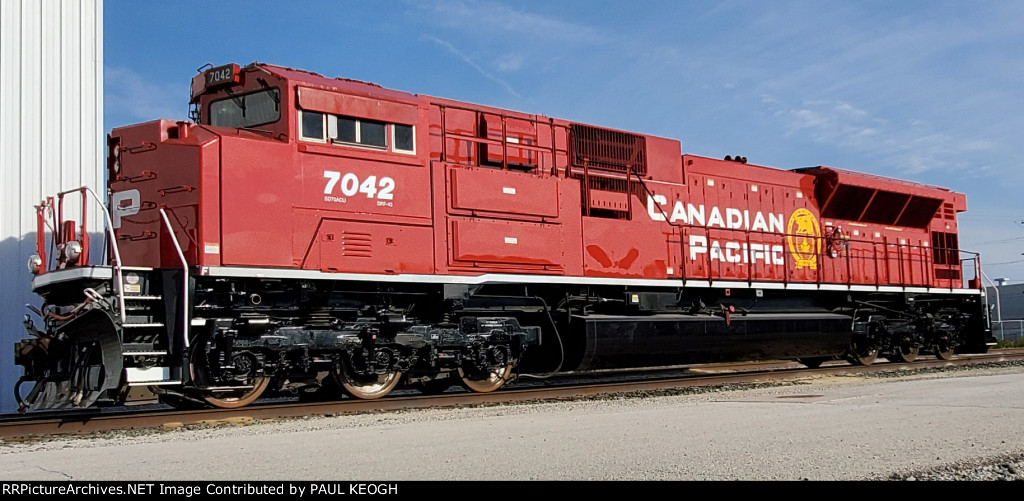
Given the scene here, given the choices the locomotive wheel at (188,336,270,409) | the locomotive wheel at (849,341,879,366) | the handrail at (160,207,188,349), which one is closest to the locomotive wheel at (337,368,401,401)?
the locomotive wheel at (188,336,270,409)

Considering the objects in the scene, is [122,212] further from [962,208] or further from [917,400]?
[962,208]

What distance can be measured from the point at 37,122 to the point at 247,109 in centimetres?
539

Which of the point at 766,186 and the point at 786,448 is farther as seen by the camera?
the point at 766,186

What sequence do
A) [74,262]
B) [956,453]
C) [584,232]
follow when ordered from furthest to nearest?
[584,232], [74,262], [956,453]

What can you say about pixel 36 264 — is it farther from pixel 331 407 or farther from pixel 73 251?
pixel 331 407

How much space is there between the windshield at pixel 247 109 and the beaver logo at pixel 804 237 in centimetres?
930

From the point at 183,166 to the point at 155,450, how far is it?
3762 millimetres

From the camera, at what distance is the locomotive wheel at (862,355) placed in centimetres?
1660

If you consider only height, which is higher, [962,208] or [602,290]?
[962,208]

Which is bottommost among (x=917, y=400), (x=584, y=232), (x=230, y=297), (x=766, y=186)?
(x=917, y=400)

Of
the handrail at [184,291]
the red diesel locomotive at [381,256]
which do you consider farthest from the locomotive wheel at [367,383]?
the handrail at [184,291]

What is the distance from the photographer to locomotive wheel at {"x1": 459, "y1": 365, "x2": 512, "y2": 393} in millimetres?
11461

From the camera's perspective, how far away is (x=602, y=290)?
12.7 meters
